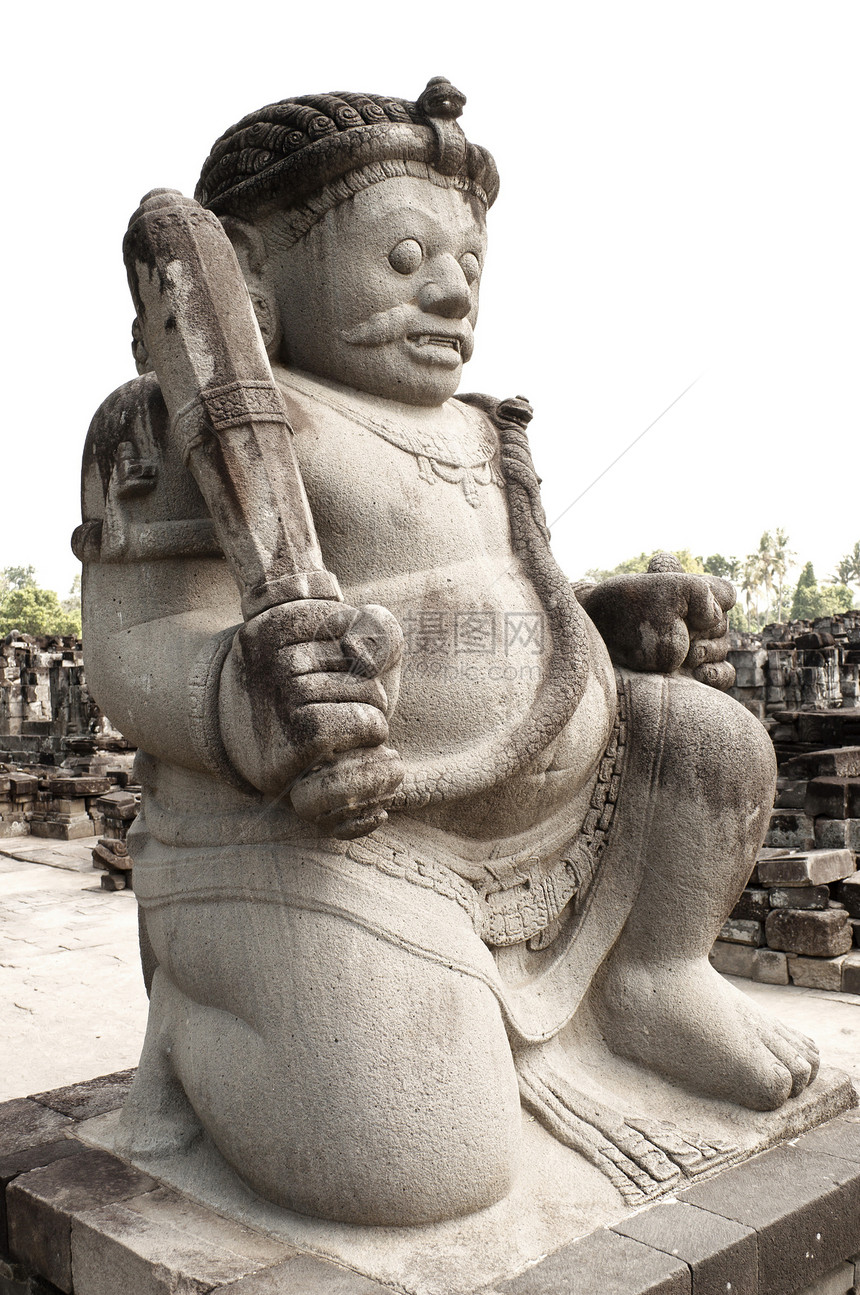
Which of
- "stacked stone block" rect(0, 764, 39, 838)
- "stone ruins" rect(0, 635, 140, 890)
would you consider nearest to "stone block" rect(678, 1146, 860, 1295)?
"stone ruins" rect(0, 635, 140, 890)

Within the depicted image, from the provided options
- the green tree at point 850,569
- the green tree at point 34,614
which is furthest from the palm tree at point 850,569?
the green tree at point 34,614

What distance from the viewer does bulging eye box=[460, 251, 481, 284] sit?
2.58m

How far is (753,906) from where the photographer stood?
217 inches

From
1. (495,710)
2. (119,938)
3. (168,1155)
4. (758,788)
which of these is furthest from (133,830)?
(119,938)

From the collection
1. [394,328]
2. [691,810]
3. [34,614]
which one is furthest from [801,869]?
[34,614]

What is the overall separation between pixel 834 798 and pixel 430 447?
16.6 feet

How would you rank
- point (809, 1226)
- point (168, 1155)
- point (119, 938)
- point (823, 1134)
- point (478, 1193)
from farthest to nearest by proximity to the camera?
point (119, 938)
point (823, 1134)
point (168, 1155)
point (809, 1226)
point (478, 1193)

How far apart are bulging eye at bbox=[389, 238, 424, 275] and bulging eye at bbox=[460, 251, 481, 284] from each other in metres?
0.14

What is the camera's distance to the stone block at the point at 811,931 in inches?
205

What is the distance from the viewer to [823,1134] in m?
2.52

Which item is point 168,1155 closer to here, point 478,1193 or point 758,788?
point 478,1193

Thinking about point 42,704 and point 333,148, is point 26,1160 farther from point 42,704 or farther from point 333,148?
point 42,704

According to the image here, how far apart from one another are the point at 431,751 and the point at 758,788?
85cm

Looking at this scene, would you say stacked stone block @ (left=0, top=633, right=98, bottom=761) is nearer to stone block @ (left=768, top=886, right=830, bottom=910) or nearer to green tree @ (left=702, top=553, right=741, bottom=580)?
stone block @ (left=768, top=886, right=830, bottom=910)
